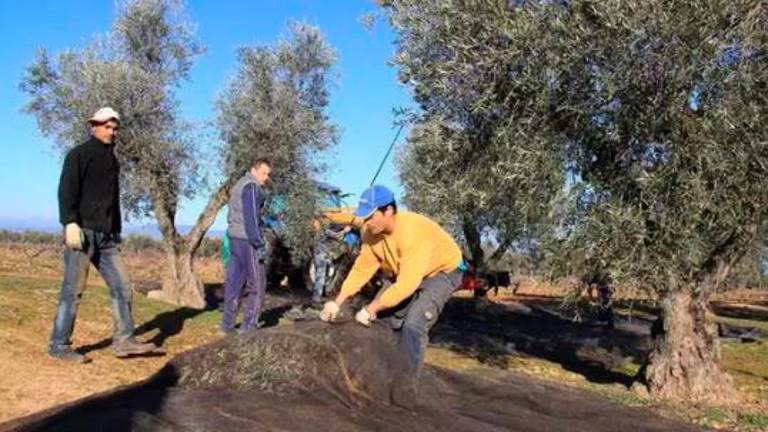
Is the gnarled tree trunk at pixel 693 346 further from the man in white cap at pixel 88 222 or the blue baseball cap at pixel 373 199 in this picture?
the man in white cap at pixel 88 222

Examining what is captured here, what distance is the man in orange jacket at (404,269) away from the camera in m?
6.21

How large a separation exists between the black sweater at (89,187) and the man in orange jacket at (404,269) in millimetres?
2356

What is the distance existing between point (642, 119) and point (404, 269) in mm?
4111

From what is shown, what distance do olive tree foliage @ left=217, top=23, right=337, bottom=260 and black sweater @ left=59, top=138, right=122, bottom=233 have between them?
23.4 ft

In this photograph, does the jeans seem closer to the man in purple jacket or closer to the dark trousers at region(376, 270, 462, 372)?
the man in purple jacket

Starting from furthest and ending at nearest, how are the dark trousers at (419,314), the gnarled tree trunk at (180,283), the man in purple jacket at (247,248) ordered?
the gnarled tree trunk at (180,283), the man in purple jacket at (247,248), the dark trousers at (419,314)

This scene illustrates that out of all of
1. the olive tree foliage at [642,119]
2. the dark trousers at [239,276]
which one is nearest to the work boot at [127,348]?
the dark trousers at [239,276]

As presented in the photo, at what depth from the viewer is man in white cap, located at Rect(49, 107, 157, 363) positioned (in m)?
7.14

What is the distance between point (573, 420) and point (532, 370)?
226 inches

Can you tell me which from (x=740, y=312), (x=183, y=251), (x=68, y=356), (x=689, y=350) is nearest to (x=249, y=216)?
(x=68, y=356)

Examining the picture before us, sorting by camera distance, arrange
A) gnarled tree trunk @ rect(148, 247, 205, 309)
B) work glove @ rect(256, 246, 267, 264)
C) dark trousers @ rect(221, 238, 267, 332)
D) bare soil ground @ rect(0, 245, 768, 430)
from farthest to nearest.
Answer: gnarled tree trunk @ rect(148, 247, 205, 309), work glove @ rect(256, 246, 267, 264), dark trousers @ rect(221, 238, 267, 332), bare soil ground @ rect(0, 245, 768, 430)

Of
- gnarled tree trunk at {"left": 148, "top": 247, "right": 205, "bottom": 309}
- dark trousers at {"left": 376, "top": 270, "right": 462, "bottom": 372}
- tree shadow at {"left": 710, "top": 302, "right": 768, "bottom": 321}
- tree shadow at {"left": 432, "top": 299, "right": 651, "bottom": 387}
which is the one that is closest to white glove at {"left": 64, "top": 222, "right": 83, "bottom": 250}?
dark trousers at {"left": 376, "top": 270, "right": 462, "bottom": 372}

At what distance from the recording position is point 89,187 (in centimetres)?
727

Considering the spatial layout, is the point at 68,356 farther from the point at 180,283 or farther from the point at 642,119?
the point at 180,283
